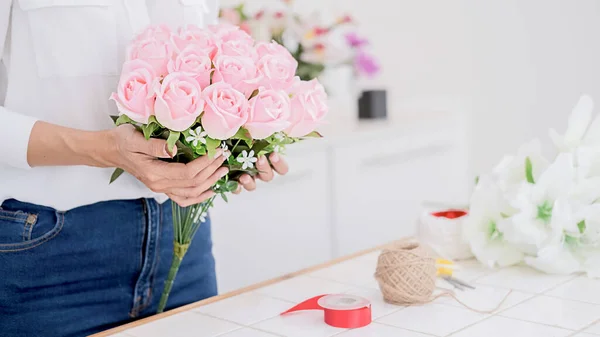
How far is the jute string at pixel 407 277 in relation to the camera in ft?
4.02

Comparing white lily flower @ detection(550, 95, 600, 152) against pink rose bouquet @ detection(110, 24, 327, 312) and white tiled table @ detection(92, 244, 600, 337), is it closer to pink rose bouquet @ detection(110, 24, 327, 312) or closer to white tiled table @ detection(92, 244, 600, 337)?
white tiled table @ detection(92, 244, 600, 337)

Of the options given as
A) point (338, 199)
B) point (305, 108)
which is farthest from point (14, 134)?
point (338, 199)

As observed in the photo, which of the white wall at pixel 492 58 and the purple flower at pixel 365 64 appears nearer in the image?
the purple flower at pixel 365 64

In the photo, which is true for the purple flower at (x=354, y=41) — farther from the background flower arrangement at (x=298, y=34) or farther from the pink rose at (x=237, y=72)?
the pink rose at (x=237, y=72)

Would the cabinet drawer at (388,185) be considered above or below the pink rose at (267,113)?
below

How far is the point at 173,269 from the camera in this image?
4.65 ft

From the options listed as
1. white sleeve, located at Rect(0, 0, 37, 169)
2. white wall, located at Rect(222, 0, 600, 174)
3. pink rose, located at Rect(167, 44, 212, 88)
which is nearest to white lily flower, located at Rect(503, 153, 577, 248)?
pink rose, located at Rect(167, 44, 212, 88)

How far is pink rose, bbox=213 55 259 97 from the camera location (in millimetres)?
1168

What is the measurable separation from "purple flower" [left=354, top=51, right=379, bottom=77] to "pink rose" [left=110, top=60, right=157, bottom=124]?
2.03 metres

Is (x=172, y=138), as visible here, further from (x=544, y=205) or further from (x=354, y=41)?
(x=354, y=41)

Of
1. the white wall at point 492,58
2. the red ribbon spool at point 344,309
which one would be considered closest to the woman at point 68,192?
the red ribbon spool at point 344,309

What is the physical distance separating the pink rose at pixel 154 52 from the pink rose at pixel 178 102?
0.20 ft

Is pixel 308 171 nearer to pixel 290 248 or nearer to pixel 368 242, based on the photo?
pixel 290 248

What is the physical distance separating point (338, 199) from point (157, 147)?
159 centimetres
